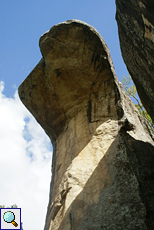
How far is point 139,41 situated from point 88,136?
3000 mm

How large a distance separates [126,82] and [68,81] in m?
8.63

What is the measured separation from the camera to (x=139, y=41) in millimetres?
5551

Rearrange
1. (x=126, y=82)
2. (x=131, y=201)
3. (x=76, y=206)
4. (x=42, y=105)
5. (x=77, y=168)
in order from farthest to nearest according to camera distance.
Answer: (x=126, y=82), (x=42, y=105), (x=77, y=168), (x=76, y=206), (x=131, y=201)

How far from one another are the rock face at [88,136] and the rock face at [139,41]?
904 millimetres

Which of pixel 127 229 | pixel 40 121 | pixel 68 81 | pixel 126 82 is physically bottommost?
pixel 127 229

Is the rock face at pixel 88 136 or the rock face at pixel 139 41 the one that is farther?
the rock face at pixel 88 136

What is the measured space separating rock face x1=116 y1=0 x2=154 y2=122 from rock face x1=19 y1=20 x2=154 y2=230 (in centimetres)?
90

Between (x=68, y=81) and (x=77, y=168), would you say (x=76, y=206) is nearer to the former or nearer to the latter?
(x=77, y=168)

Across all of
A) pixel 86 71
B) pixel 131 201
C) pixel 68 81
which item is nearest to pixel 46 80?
pixel 68 81

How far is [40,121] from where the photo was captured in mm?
9148

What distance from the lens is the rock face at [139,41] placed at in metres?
4.86

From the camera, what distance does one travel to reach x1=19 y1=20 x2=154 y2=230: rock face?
5496 millimetres

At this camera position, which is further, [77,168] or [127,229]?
[77,168]

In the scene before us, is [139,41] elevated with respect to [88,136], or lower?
elevated
